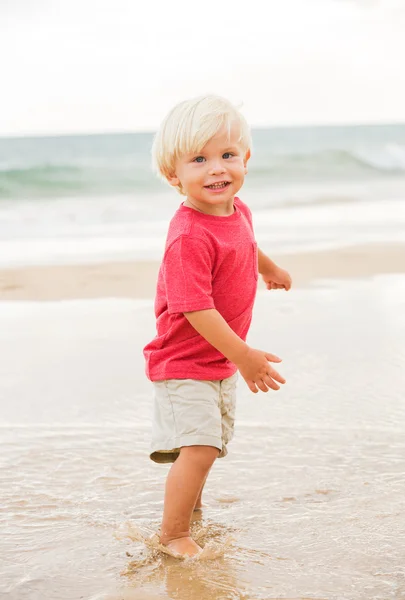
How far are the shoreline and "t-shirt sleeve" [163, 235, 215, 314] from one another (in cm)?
360

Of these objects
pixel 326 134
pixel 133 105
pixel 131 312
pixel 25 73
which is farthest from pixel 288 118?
pixel 131 312

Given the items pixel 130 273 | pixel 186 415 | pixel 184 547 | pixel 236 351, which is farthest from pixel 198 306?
pixel 130 273

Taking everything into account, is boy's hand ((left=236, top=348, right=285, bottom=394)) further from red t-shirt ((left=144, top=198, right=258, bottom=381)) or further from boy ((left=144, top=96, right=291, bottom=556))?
red t-shirt ((left=144, top=198, right=258, bottom=381))

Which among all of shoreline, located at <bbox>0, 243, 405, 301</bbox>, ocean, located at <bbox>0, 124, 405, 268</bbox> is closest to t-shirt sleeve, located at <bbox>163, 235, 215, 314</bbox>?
shoreline, located at <bbox>0, 243, 405, 301</bbox>

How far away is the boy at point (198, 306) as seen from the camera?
2.37 meters

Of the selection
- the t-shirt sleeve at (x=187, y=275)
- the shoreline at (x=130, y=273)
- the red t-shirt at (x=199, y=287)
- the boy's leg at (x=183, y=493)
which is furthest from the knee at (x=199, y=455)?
the shoreline at (x=130, y=273)

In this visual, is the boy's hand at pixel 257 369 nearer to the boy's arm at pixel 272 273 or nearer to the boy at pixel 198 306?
the boy at pixel 198 306

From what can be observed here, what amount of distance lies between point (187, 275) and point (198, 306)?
9 centimetres

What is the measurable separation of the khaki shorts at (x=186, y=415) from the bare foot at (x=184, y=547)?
24 cm

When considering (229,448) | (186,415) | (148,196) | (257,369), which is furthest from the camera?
(148,196)

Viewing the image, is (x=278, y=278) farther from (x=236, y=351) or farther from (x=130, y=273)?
(x=130, y=273)

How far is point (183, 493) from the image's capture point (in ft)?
7.91

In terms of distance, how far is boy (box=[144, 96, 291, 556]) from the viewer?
2.37 metres

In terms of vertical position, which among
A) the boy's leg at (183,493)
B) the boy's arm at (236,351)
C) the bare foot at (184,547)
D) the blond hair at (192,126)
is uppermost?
the blond hair at (192,126)
